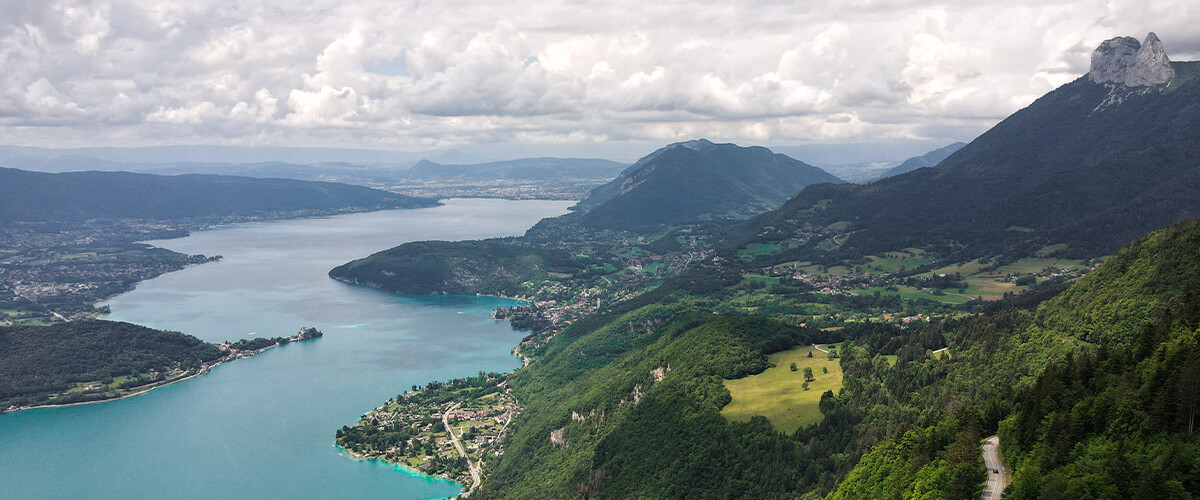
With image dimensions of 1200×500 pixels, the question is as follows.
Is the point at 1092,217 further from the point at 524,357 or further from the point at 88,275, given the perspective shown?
the point at 88,275

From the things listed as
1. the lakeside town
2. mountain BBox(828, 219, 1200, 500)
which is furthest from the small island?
mountain BBox(828, 219, 1200, 500)

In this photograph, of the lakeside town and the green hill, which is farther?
the green hill

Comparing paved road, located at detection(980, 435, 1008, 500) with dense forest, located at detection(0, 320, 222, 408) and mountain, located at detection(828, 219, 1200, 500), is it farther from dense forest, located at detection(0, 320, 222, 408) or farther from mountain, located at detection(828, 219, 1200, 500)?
dense forest, located at detection(0, 320, 222, 408)

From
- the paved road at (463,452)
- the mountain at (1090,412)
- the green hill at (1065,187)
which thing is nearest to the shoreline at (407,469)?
the paved road at (463,452)

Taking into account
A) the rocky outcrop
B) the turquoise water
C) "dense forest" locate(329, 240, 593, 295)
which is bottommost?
the turquoise water

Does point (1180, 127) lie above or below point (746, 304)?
above

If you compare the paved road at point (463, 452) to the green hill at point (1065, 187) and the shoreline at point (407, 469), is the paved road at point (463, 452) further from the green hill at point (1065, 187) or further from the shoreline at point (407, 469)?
the green hill at point (1065, 187)

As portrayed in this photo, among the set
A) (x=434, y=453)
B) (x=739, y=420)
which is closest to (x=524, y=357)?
(x=434, y=453)
